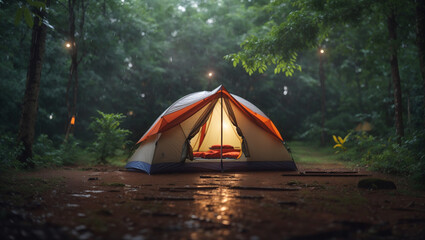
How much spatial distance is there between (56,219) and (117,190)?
5.88 ft

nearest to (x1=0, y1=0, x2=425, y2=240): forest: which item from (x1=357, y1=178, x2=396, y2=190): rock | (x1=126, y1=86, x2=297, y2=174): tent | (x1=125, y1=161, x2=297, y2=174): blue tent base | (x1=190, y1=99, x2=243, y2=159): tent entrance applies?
(x1=357, y1=178, x2=396, y2=190): rock

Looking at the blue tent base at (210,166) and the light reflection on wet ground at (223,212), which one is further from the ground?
the blue tent base at (210,166)

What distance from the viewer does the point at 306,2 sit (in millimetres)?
7188

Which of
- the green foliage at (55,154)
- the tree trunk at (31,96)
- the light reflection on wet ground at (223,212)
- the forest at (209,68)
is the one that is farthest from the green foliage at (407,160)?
A: the green foliage at (55,154)

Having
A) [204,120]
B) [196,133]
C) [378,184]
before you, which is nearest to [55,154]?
[196,133]

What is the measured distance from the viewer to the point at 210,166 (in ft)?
24.9

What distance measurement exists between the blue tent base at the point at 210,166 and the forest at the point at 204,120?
0.27 meters

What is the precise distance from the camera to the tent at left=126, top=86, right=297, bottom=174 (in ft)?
24.4

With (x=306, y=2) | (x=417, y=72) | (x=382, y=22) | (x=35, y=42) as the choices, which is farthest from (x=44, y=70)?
(x=417, y=72)

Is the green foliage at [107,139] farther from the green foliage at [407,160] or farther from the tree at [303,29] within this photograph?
the green foliage at [407,160]

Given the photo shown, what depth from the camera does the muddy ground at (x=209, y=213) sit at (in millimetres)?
2338

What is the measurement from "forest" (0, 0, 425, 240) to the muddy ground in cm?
2

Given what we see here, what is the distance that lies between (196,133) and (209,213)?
186 inches

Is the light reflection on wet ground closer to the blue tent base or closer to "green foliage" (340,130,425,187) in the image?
"green foliage" (340,130,425,187)
